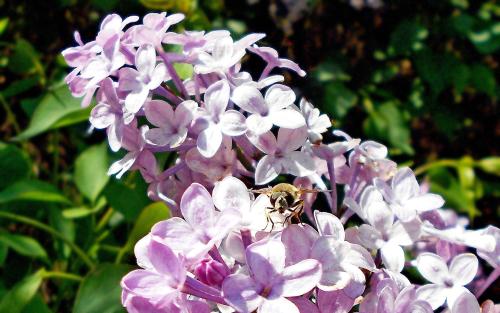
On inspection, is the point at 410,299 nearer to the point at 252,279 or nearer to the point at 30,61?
the point at 252,279

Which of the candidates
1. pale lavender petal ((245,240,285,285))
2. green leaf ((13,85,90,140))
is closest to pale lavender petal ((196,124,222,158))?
pale lavender petal ((245,240,285,285))

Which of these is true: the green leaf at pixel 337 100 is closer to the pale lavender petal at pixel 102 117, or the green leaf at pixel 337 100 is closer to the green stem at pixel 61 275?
the green stem at pixel 61 275

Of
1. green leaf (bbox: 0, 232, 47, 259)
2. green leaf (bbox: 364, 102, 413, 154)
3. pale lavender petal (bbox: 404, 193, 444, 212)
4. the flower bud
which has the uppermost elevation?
the flower bud

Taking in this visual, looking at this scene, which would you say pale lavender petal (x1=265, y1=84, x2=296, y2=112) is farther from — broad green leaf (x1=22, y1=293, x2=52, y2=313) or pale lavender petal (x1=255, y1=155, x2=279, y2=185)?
broad green leaf (x1=22, y1=293, x2=52, y2=313)

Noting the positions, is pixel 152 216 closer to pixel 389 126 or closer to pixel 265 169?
pixel 265 169

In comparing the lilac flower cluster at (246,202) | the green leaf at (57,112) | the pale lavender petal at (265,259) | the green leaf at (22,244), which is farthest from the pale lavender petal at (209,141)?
the green leaf at (22,244)

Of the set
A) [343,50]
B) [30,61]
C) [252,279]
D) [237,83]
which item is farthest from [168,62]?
[343,50]

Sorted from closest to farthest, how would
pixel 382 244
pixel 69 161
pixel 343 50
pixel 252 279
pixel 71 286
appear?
pixel 252 279 → pixel 382 244 → pixel 71 286 → pixel 69 161 → pixel 343 50
